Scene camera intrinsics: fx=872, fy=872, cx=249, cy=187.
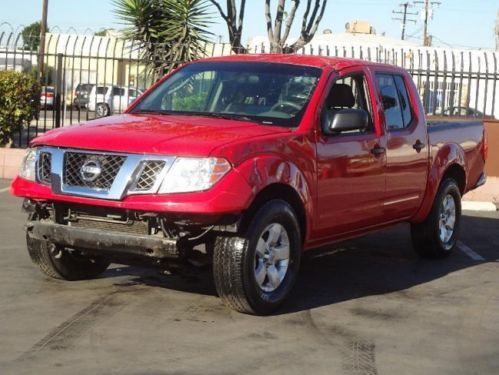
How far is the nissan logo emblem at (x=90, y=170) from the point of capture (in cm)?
593

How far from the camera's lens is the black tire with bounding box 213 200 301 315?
5.92 m

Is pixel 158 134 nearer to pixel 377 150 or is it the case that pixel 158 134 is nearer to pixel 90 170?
pixel 90 170

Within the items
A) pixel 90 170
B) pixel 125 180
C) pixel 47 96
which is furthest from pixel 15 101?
pixel 125 180

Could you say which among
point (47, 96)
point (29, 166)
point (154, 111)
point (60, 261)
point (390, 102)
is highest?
point (390, 102)

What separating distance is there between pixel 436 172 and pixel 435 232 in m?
0.66

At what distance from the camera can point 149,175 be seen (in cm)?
579

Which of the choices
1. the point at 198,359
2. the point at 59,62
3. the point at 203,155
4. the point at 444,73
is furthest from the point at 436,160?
the point at 59,62

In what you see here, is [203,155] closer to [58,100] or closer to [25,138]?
[58,100]

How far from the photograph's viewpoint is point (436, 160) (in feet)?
27.9

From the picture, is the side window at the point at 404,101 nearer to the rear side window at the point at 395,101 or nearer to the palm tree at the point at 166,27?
the rear side window at the point at 395,101

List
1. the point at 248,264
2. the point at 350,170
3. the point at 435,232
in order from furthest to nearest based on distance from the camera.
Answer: the point at 435,232
the point at 350,170
the point at 248,264

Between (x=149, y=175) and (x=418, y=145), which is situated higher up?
(x=418, y=145)

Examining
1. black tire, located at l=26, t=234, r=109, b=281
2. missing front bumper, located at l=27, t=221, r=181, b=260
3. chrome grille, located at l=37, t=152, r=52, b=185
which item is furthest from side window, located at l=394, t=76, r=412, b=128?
chrome grille, located at l=37, t=152, r=52, b=185

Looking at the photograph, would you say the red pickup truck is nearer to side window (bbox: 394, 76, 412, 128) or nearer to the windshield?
the windshield
